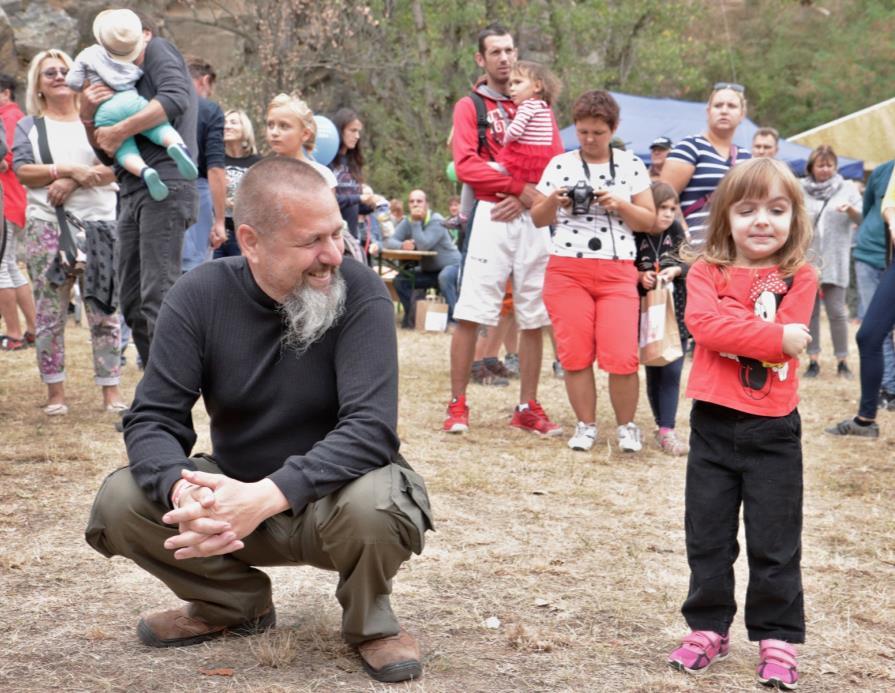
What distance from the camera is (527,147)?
244 inches

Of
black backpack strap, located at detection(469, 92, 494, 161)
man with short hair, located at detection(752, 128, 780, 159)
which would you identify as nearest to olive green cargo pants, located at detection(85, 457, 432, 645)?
black backpack strap, located at detection(469, 92, 494, 161)

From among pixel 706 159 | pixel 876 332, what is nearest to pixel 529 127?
pixel 706 159

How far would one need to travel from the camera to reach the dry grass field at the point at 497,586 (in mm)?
2928

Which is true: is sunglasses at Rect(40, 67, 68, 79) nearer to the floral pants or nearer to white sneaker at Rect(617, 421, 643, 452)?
the floral pants

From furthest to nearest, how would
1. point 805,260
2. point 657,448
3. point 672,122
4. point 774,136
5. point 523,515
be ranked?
point 672,122
point 774,136
point 657,448
point 523,515
point 805,260

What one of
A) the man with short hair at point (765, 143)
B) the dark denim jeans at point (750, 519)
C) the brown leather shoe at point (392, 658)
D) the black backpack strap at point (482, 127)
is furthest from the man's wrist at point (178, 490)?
the man with short hair at point (765, 143)

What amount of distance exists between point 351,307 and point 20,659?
4.24 ft

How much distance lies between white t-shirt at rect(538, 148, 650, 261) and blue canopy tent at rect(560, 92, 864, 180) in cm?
1068

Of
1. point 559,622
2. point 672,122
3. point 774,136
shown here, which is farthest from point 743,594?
point 672,122

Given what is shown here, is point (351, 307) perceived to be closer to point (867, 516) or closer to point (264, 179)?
point (264, 179)

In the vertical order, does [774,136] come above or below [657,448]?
above

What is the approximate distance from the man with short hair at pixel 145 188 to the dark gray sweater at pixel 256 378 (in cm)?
251

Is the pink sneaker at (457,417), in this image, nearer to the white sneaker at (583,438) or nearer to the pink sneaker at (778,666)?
the white sneaker at (583,438)

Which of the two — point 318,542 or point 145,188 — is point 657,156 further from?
point 318,542
